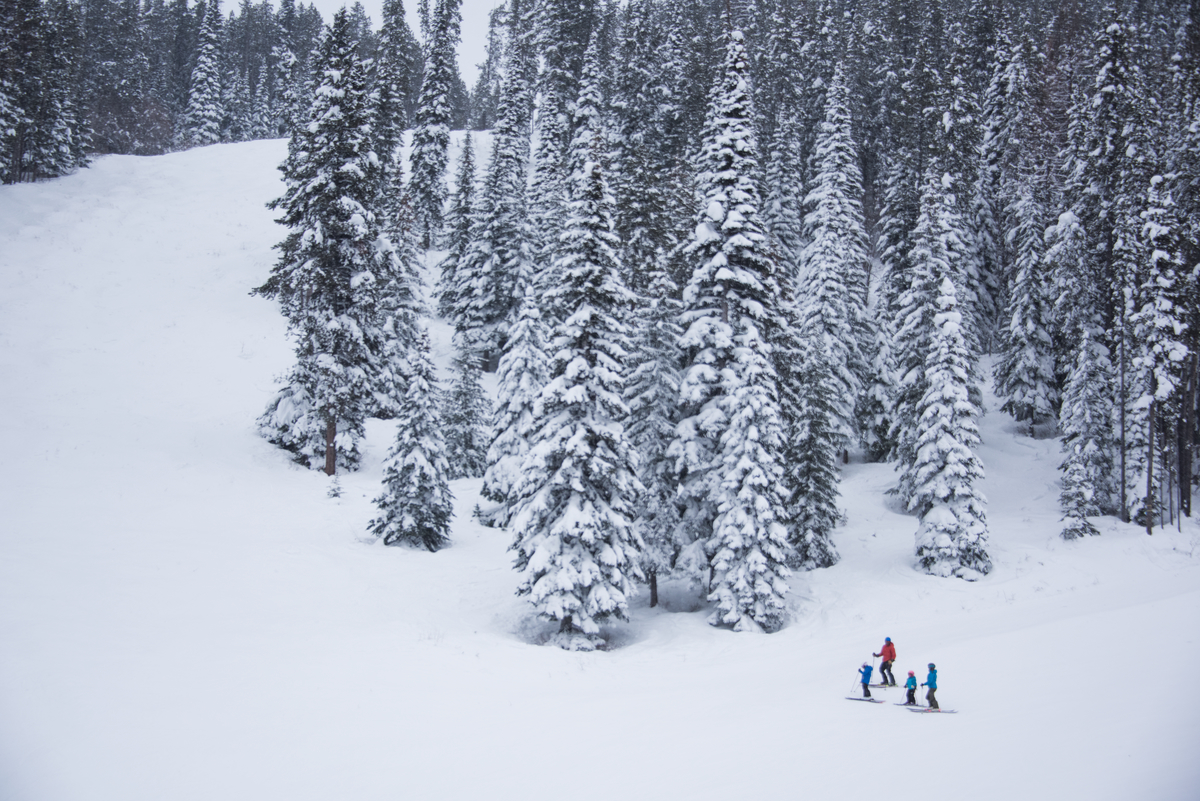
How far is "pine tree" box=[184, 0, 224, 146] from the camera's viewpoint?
7912cm

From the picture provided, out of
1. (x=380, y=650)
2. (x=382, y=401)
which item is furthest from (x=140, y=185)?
(x=380, y=650)

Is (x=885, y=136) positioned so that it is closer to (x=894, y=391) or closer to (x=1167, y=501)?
(x=894, y=391)

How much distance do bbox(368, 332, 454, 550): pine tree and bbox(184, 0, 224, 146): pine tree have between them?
259 ft

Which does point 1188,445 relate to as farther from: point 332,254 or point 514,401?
point 332,254

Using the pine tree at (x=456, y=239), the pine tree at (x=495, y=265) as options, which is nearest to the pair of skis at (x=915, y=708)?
the pine tree at (x=495, y=265)

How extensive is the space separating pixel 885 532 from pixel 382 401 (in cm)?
2727

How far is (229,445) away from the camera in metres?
28.1

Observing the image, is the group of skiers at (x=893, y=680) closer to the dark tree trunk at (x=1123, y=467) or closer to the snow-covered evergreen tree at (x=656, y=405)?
the snow-covered evergreen tree at (x=656, y=405)

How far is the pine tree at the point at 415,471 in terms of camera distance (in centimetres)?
2431

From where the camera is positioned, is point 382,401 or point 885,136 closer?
point 382,401

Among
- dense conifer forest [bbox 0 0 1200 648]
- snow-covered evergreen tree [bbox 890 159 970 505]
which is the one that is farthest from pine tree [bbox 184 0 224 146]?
snow-covered evergreen tree [bbox 890 159 970 505]

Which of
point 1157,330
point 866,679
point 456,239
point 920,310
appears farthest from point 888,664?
point 456,239

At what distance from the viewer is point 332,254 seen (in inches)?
1102

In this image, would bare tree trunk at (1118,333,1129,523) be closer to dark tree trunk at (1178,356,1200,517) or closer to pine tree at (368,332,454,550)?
dark tree trunk at (1178,356,1200,517)
